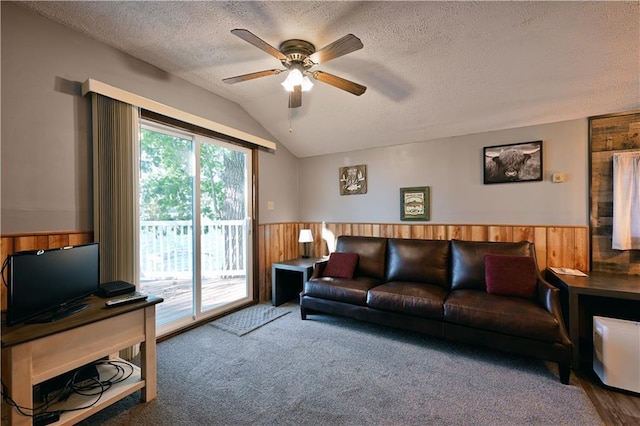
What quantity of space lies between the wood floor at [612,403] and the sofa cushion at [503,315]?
367 millimetres

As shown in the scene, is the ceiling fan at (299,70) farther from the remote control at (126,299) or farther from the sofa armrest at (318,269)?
the sofa armrest at (318,269)

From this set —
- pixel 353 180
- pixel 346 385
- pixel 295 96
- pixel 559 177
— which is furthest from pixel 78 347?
pixel 559 177

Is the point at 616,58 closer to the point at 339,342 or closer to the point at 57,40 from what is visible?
the point at 339,342

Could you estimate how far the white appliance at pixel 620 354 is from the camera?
74.2 inches

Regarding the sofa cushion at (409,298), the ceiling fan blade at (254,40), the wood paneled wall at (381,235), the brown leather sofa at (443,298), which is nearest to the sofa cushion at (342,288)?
the brown leather sofa at (443,298)

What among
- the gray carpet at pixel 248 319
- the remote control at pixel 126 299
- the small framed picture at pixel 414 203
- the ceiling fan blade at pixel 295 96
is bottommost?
the gray carpet at pixel 248 319

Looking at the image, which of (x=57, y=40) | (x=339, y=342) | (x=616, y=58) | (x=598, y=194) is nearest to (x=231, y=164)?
(x=57, y=40)

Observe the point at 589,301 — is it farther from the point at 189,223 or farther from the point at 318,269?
the point at 189,223

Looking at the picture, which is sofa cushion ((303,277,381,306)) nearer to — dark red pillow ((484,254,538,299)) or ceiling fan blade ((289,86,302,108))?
dark red pillow ((484,254,538,299))

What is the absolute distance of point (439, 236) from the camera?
138 inches

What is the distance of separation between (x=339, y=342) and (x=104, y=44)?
3.25m

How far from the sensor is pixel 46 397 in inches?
65.0

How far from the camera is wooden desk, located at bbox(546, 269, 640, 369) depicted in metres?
2.14

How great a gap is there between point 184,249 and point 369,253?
6.96 ft
